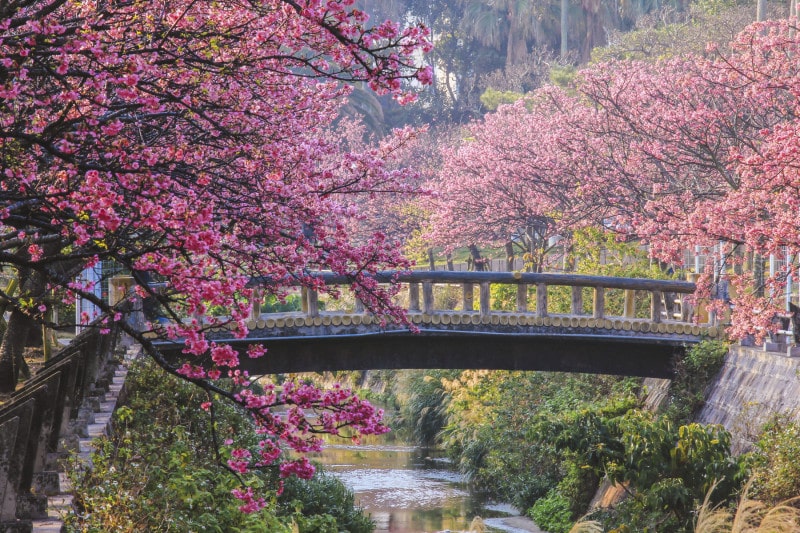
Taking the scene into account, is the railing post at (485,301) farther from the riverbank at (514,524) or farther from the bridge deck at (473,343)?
the riverbank at (514,524)

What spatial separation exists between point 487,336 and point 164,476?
33.5ft

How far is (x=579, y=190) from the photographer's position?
26.0m

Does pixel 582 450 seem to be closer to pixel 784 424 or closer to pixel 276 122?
pixel 784 424

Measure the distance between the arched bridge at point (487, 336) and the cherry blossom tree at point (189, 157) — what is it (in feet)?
21.5

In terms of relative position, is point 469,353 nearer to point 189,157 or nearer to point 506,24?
point 189,157

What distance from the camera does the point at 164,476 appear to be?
9.57 metres

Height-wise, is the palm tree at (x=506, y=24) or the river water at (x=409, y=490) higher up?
the palm tree at (x=506, y=24)

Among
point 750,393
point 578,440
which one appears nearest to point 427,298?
point 578,440

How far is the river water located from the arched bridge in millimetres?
2965

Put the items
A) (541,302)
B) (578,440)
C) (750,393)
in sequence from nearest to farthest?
(578,440) → (750,393) → (541,302)

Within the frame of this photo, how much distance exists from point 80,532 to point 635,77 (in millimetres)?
20006

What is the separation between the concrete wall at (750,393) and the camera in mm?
15703

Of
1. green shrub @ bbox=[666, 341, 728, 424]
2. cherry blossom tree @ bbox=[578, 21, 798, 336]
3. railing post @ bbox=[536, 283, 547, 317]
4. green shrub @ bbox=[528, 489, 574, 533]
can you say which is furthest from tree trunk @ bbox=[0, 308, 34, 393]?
green shrub @ bbox=[666, 341, 728, 424]

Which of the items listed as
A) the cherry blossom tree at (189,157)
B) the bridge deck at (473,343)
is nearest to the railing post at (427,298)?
the bridge deck at (473,343)
